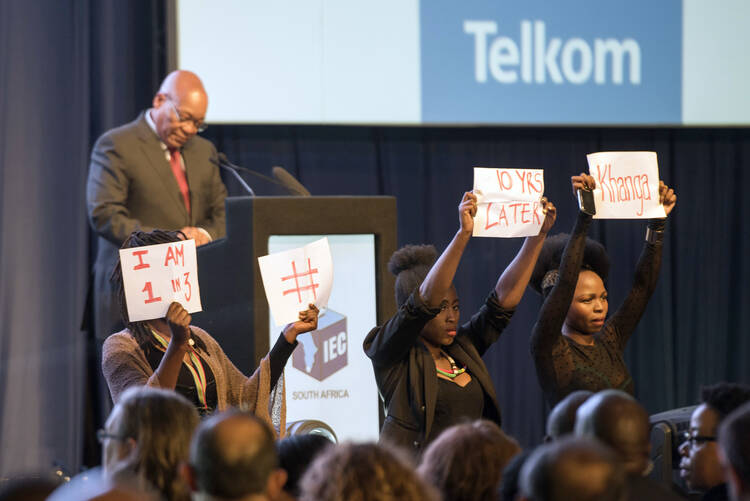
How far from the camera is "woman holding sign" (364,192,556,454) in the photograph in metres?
2.93

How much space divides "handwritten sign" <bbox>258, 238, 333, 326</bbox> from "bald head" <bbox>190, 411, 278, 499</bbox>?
1.20m

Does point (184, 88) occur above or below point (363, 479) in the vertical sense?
above

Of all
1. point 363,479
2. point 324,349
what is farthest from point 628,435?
point 324,349

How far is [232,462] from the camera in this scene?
5.55ft

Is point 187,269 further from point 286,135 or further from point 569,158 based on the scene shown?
point 569,158

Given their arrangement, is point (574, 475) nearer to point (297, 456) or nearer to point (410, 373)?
point (297, 456)

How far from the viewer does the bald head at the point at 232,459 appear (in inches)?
66.4

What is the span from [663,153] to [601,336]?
3.01 meters

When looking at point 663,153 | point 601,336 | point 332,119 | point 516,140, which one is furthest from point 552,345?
point 663,153

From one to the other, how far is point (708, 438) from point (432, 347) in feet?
3.03

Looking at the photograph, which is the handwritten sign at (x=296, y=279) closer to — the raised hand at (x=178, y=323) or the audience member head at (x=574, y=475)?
the raised hand at (x=178, y=323)

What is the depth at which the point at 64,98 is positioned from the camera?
5109 millimetres

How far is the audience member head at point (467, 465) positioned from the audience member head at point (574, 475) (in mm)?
404

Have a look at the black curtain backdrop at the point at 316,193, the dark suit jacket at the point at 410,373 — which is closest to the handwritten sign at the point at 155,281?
the dark suit jacket at the point at 410,373
